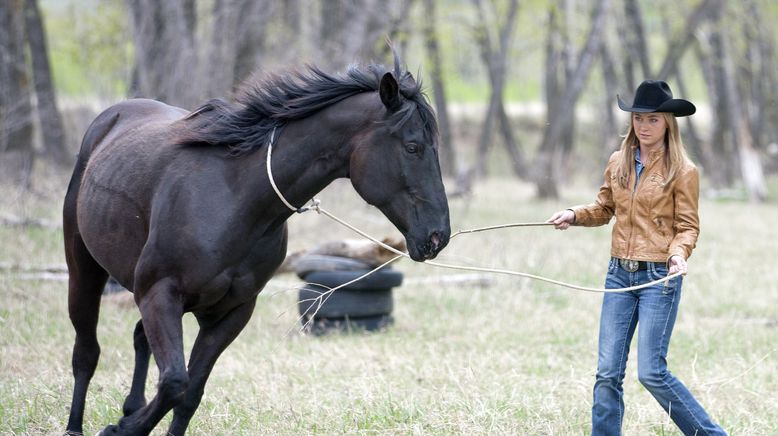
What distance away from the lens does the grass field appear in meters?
5.29

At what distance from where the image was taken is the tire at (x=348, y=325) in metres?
8.14

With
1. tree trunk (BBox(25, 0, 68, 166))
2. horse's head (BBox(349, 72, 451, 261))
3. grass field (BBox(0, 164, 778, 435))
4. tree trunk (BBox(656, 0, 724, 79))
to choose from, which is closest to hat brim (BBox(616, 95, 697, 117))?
horse's head (BBox(349, 72, 451, 261))

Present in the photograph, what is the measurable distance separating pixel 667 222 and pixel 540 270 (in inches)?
258

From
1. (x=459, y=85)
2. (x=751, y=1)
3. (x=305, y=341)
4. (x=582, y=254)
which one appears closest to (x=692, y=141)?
(x=751, y=1)

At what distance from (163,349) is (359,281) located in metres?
3.85

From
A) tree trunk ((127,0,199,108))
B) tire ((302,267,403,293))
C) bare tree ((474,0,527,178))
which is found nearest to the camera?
tire ((302,267,403,293))

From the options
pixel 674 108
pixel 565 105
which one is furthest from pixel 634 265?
pixel 565 105

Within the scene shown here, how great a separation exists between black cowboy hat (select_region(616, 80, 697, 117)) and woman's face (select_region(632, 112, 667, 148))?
0.05 meters

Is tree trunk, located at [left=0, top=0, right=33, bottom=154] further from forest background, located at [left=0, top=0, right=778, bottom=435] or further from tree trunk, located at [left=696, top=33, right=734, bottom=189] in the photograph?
tree trunk, located at [left=696, top=33, right=734, bottom=189]

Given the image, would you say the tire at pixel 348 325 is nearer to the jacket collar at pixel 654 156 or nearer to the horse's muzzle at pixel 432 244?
the horse's muzzle at pixel 432 244

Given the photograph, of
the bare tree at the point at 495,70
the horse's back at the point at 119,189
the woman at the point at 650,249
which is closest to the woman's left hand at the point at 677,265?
the woman at the point at 650,249

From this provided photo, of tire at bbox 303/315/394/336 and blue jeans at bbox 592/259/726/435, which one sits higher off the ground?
blue jeans at bbox 592/259/726/435

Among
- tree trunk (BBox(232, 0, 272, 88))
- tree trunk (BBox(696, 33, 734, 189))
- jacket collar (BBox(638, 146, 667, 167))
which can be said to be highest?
jacket collar (BBox(638, 146, 667, 167))

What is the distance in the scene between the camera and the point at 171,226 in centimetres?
436
